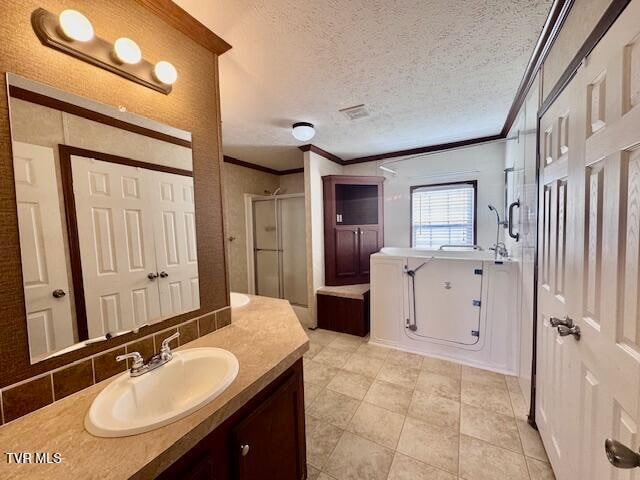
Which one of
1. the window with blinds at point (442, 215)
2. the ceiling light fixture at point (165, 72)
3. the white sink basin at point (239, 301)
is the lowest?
the white sink basin at point (239, 301)

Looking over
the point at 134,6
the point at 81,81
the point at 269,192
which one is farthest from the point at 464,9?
the point at 269,192

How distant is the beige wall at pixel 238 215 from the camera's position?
3.74 meters

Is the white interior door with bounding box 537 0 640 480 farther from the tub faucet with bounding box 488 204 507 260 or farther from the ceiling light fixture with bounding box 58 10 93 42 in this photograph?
the ceiling light fixture with bounding box 58 10 93 42

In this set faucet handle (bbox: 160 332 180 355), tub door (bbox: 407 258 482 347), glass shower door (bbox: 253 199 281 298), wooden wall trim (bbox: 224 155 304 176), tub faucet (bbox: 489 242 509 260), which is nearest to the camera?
faucet handle (bbox: 160 332 180 355)

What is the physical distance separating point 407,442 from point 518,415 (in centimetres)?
A: 87

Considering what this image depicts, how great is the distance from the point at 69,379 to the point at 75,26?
1.18 m

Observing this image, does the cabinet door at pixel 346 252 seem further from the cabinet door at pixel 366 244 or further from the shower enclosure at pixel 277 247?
the shower enclosure at pixel 277 247

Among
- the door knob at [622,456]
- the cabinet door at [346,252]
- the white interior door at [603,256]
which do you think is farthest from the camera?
the cabinet door at [346,252]

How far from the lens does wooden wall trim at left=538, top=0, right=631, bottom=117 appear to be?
769 millimetres

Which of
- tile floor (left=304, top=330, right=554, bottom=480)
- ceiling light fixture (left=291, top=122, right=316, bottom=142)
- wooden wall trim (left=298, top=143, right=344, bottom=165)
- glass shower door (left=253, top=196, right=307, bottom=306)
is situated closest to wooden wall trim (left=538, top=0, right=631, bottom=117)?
ceiling light fixture (left=291, top=122, right=316, bottom=142)

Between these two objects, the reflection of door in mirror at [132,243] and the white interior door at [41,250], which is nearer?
the white interior door at [41,250]

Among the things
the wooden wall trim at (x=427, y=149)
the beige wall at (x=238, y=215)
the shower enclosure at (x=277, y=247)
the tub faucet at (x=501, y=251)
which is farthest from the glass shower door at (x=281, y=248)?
the tub faucet at (x=501, y=251)

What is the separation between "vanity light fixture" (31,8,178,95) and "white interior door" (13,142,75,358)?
364 mm

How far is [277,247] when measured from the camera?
4.04m
